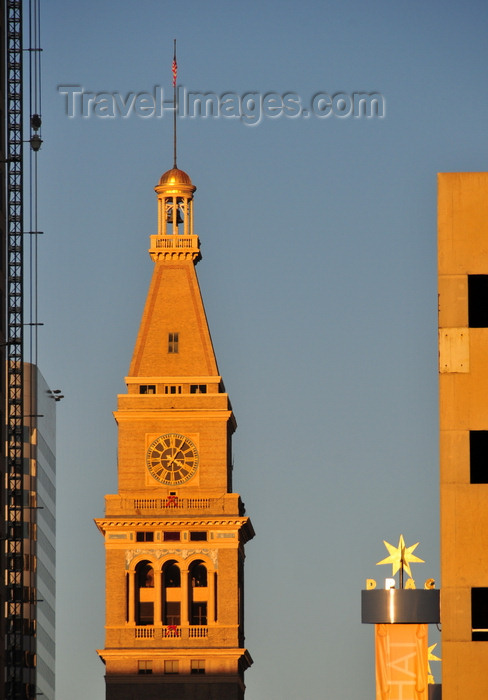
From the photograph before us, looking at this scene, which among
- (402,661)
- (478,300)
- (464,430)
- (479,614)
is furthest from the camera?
(402,661)

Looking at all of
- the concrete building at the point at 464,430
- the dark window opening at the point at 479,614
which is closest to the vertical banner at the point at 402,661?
the dark window opening at the point at 479,614

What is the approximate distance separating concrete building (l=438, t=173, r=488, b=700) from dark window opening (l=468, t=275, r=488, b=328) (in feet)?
0.11

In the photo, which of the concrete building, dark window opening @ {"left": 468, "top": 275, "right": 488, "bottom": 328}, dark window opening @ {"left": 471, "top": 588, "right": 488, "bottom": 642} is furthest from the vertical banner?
dark window opening @ {"left": 468, "top": 275, "right": 488, "bottom": 328}

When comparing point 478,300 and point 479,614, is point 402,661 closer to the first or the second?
point 479,614

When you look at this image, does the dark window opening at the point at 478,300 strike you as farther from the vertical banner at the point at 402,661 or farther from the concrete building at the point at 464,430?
the vertical banner at the point at 402,661

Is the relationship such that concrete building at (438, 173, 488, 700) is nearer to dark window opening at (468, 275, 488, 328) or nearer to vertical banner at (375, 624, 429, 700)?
dark window opening at (468, 275, 488, 328)

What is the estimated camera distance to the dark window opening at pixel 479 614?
83.3 m

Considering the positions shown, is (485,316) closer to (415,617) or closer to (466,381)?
(466,381)

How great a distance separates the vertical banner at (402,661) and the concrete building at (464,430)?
14.3 metres

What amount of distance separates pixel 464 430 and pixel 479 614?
6155 mm

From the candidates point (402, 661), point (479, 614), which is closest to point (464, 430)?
point (479, 614)

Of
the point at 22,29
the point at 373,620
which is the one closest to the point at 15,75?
the point at 22,29

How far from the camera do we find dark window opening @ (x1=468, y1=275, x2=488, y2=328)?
85.6 m

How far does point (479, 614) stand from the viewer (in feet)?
275
